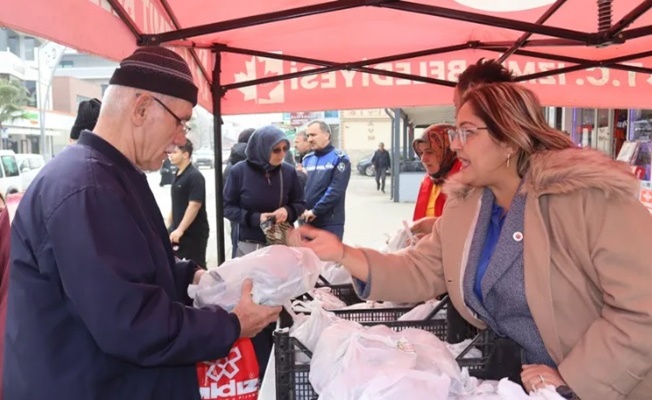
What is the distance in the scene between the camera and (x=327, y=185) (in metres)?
5.54

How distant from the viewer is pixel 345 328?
1603mm

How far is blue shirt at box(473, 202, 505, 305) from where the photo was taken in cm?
179

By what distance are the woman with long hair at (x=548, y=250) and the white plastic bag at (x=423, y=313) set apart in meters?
0.34

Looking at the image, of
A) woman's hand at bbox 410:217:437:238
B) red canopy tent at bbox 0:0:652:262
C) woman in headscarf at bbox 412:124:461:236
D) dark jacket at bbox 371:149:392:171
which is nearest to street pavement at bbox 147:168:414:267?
dark jacket at bbox 371:149:392:171

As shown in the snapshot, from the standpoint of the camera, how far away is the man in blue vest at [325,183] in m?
5.43

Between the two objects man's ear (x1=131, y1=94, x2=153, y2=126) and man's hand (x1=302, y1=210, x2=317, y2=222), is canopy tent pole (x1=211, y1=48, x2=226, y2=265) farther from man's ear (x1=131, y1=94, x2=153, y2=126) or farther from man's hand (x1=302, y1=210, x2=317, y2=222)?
man's ear (x1=131, y1=94, x2=153, y2=126)

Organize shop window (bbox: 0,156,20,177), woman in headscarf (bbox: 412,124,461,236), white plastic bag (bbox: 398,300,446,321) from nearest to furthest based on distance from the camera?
white plastic bag (bbox: 398,300,446,321)
woman in headscarf (bbox: 412,124,461,236)
shop window (bbox: 0,156,20,177)

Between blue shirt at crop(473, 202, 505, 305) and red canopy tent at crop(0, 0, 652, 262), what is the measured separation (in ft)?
3.27

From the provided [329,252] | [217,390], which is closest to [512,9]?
[329,252]

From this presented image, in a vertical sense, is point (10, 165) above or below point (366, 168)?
above

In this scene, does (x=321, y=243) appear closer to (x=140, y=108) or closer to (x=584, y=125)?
(x=140, y=108)

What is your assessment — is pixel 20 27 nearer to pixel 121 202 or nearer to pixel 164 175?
pixel 121 202

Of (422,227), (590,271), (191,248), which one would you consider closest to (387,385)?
(590,271)

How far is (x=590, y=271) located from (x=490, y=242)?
0.34m
